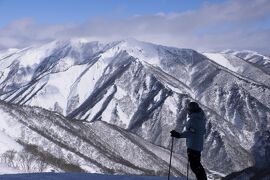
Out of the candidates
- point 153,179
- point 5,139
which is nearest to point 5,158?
point 5,139

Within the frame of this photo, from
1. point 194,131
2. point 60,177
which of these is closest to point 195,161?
point 194,131

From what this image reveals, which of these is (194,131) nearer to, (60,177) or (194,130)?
(194,130)

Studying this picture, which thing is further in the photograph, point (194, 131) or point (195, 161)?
point (195, 161)

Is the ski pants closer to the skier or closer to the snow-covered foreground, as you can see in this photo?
the skier

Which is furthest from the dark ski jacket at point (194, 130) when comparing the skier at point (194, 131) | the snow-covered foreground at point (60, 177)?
the snow-covered foreground at point (60, 177)

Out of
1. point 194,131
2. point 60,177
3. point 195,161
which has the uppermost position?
point 194,131

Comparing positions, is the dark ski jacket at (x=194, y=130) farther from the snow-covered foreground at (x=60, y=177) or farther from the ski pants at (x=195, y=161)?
the snow-covered foreground at (x=60, y=177)

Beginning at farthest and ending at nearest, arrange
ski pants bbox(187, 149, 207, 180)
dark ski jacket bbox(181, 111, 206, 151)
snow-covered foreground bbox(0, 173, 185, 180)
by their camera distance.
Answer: snow-covered foreground bbox(0, 173, 185, 180) < ski pants bbox(187, 149, 207, 180) < dark ski jacket bbox(181, 111, 206, 151)

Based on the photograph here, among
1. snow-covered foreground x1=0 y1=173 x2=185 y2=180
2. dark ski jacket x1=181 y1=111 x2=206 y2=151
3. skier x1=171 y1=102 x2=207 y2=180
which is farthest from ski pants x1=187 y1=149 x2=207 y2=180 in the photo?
snow-covered foreground x1=0 y1=173 x2=185 y2=180

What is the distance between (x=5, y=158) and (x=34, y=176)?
392 ft

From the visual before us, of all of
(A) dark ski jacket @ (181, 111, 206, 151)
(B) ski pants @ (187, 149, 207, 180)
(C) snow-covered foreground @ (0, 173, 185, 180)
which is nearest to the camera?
(A) dark ski jacket @ (181, 111, 206, 151)

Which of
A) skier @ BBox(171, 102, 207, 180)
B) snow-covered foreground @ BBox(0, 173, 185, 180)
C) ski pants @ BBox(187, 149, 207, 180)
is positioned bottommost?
snow-covered foreground @ BBox(0, 173, 185, 180)

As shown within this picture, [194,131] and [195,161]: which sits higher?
[194,131]

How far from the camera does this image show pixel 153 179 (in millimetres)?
33375
